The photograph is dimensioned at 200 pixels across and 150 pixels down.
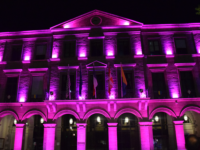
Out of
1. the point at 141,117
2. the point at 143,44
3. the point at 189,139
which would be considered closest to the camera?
the point at 189,139

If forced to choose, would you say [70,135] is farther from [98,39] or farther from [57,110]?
[98,39]

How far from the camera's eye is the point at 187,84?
63.6ft

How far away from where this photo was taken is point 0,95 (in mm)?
19922

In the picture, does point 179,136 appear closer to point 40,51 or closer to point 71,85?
point 71,85

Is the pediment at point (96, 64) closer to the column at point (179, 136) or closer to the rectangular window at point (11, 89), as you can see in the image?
the rectangular window at point (11, 89)

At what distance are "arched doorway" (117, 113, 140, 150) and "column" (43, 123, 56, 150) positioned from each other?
21.8 ft

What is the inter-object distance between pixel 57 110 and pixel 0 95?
20.6 feet

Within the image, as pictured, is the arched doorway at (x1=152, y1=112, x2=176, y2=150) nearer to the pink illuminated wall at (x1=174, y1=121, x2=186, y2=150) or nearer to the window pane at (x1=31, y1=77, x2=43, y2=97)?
the pink illuminated wall at (x1=174, y1=121, x2=186, y2=150)

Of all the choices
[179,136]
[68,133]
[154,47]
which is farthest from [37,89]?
[179,136]

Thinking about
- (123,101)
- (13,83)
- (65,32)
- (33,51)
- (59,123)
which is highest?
(65,32)

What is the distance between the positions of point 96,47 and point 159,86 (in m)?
7.55

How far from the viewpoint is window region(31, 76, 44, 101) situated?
1964cm

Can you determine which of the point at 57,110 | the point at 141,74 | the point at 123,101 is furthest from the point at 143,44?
the point at 57,110

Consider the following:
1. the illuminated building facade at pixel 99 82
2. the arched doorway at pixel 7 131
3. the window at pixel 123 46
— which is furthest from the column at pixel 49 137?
the window at pixel 123 46
